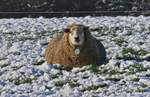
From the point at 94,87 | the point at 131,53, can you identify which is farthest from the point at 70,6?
the point at 94,87

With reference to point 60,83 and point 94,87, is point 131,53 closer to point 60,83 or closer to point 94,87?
point 60,83

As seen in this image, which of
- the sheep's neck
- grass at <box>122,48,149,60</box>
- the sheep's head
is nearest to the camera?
the sheep's head

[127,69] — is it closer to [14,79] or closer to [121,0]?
[14,79]

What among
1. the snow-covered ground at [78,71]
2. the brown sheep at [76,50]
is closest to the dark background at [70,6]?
the snow-covered ground at [78,71]

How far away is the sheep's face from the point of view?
37.8 feet

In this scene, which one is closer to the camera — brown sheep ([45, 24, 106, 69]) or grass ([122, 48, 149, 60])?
brown sheep ([45, 24, 106, 69])

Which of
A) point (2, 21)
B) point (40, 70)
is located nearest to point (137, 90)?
point (40, 70)

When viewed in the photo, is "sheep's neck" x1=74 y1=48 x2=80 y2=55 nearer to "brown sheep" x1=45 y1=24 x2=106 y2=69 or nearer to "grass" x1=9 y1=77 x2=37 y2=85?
"brown sheep" x1=45 y1=24 x2=106 y2=69

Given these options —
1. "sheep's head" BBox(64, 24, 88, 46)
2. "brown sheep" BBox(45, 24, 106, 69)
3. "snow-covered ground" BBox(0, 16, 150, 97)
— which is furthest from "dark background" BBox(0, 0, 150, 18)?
"sheep's head" BBox(64, 24, 88, 46)

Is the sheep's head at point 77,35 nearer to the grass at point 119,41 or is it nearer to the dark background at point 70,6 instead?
the grass at point 119,41

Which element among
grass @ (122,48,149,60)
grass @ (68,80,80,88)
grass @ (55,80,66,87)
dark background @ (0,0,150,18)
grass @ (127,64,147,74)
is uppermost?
grass @ (68,80,80,88)

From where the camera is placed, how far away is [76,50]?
11672mm

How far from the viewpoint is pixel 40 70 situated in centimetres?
1144

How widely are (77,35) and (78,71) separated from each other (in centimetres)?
72
